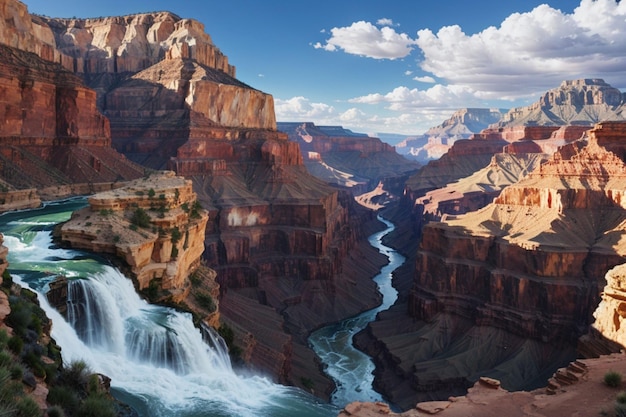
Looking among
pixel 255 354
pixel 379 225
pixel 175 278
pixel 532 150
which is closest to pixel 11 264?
pixel 175 278

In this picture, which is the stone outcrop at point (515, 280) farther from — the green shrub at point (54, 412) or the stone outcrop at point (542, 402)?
the green shrub at point (54, 412)

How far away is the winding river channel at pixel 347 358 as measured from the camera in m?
53.3

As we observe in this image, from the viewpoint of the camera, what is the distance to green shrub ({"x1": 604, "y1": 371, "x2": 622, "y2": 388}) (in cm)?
2111

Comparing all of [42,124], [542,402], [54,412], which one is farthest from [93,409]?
[42,124]

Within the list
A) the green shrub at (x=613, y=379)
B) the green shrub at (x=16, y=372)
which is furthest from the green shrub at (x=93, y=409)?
the green shrub at (x=613, y=379)

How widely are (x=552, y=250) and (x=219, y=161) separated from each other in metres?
57.1

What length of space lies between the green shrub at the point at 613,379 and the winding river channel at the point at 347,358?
32.0m

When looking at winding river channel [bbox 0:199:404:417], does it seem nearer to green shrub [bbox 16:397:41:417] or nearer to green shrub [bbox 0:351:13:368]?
green shrub [bbox 0:351:13:368]

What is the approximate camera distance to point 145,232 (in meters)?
34.2

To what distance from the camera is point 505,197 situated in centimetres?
7131

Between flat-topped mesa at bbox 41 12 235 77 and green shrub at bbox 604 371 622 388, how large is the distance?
104627 mm

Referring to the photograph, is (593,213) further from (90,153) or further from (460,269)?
(90,153)

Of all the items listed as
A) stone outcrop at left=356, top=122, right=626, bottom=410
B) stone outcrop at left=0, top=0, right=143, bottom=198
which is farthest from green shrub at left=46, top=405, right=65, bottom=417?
stone outcrop at left=356, top=122, right=626, bottom=410

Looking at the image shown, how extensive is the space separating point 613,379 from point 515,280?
38.9 meters
